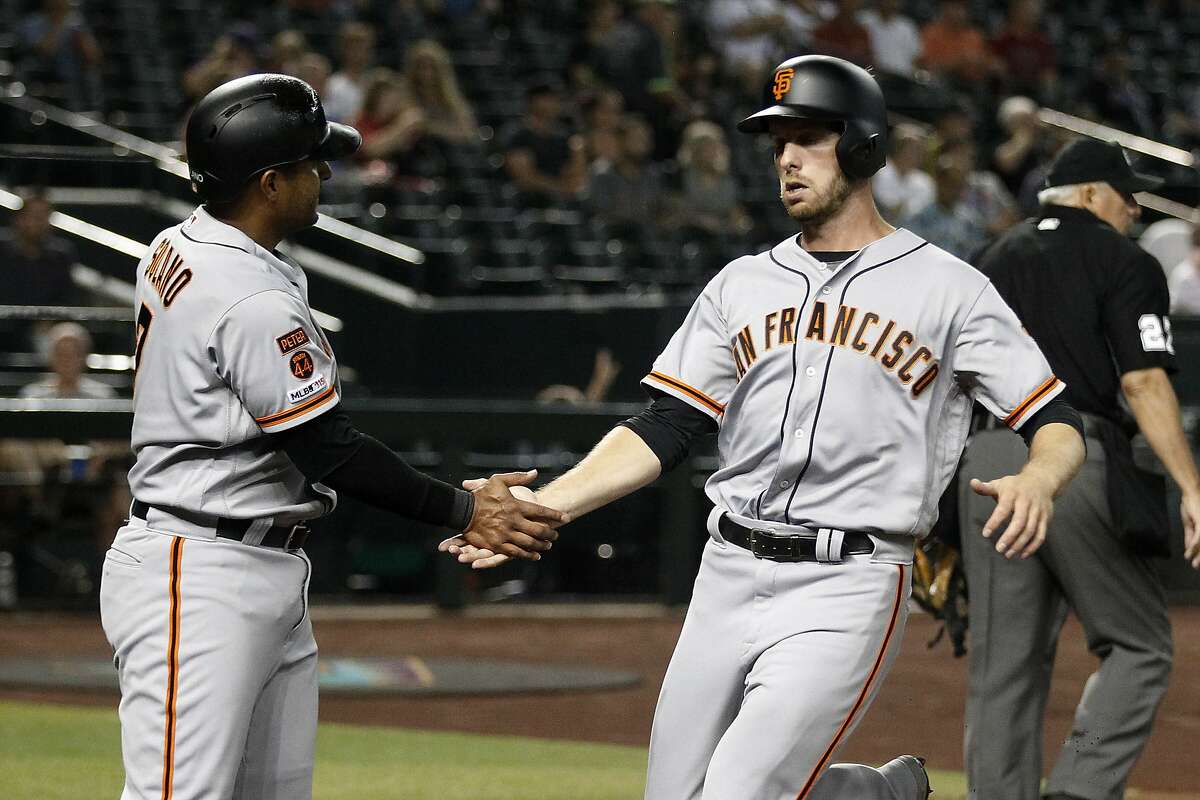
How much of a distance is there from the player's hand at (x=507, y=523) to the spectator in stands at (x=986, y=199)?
10.7 m

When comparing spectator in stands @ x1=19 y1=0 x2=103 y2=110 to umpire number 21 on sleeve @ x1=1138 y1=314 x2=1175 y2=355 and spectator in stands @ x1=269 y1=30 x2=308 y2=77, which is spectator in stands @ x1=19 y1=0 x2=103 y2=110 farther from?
umpire number 21 on sleeve @ x1=1138 y1=314 x2=1175 y2=355

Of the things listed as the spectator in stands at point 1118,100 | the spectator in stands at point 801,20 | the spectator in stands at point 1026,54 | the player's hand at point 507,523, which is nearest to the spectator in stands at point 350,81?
the spectator in stands at point 801,20

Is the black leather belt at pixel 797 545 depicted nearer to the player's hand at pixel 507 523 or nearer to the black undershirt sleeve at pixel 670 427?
the black undershirt sleeve at pixel 670 427

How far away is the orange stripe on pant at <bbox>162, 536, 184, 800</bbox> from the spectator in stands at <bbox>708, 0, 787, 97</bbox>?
14.3m

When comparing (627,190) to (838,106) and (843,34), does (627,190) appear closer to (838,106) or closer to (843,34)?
(843,34)

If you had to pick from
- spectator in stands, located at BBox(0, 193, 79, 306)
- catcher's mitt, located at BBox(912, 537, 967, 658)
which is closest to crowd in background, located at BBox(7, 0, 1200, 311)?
spectator in stands, located at BBox(0, 193, 79, 306)

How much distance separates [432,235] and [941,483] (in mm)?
10694

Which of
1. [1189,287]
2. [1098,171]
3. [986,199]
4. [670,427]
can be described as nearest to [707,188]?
[986,199]

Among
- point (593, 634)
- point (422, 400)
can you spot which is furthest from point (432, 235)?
point (593, 634)

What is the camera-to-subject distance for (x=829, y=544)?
4.03 m

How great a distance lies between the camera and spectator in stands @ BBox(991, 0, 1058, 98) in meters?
19.6

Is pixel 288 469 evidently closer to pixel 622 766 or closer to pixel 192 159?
pixel 192 159

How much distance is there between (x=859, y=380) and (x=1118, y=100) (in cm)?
1688

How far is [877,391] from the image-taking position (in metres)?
4.07
